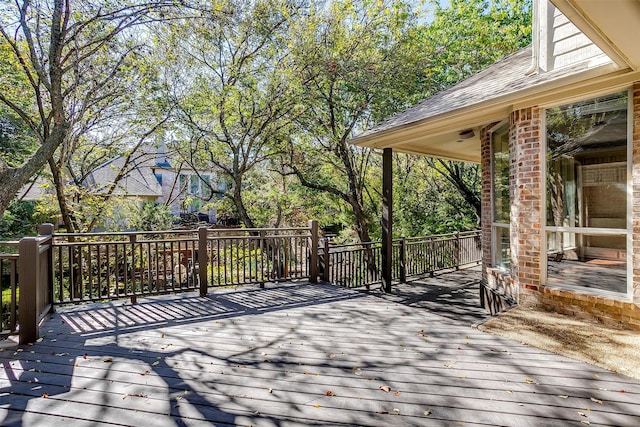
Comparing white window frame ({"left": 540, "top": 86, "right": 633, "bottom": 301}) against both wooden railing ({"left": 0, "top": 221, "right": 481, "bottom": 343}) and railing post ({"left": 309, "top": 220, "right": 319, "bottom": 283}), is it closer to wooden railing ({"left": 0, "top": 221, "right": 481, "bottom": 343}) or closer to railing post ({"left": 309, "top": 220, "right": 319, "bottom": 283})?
wooden railing ({"left": 0, "top": 221, "right": 481, "bottom": 343})

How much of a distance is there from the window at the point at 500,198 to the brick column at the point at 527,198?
1.51 feet

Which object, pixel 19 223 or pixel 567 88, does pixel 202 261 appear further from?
pixel 19 223

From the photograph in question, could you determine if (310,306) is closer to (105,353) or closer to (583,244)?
(105,353)

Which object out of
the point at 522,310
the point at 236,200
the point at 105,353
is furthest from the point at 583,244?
the point at 236,200

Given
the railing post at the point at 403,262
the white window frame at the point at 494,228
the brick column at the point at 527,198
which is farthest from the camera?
the railing post at the point at 403,262

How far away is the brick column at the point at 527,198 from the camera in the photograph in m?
3.92

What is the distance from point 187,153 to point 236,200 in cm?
214

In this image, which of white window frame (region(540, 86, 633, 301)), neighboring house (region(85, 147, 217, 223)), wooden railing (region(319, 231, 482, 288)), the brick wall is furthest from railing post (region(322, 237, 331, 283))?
neighboring house (region(85, 147, 217, 223))

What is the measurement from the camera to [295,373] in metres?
2.72

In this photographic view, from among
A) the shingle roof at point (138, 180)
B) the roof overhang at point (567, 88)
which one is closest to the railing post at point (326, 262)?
the roof overhang at point (567, 88)

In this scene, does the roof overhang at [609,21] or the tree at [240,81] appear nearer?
the roof overhang at [609,21]

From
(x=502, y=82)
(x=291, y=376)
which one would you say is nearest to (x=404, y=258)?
(x=502, y=82)

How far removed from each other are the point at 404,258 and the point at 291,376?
17.1 feet

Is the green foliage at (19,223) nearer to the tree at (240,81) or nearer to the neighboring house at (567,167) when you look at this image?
the tree at (240,81)
